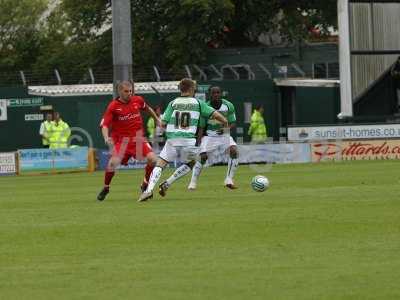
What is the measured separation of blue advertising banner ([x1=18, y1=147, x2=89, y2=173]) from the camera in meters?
36.6

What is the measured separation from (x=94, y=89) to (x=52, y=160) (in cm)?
932

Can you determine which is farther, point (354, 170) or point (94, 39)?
point (94, 39)

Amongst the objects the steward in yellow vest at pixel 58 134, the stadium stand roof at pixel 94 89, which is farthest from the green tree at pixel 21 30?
the steward in yellow vest at pixel 58 134

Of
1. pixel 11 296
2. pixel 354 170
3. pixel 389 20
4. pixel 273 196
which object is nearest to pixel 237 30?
pixel 389 20

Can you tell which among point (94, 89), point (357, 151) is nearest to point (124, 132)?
point (357, 151)

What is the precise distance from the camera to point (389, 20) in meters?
40.9

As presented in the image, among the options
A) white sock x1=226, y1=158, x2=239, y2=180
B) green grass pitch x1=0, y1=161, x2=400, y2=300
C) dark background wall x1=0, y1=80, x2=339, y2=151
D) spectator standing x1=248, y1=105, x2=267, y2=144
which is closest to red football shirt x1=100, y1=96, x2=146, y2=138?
green grass pitch x1=0, y1=161, x2=400, y2=300

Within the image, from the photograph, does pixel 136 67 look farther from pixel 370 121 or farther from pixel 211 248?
pixel 211 248

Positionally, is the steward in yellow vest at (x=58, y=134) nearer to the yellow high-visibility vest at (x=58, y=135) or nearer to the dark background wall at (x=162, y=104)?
the yellow high-visibility vest at (x=58, y=135)

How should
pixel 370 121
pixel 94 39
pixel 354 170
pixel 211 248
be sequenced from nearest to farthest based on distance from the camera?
1. pixel 211 248
2. pixel 354 170
3. pixel 370 121
4. pixel 94 39

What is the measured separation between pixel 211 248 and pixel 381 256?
6.01ft

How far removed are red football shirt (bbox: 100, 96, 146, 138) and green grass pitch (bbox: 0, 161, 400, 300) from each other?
1180mm

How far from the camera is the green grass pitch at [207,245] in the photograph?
393 inches

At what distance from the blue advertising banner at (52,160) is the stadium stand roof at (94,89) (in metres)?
7.35
